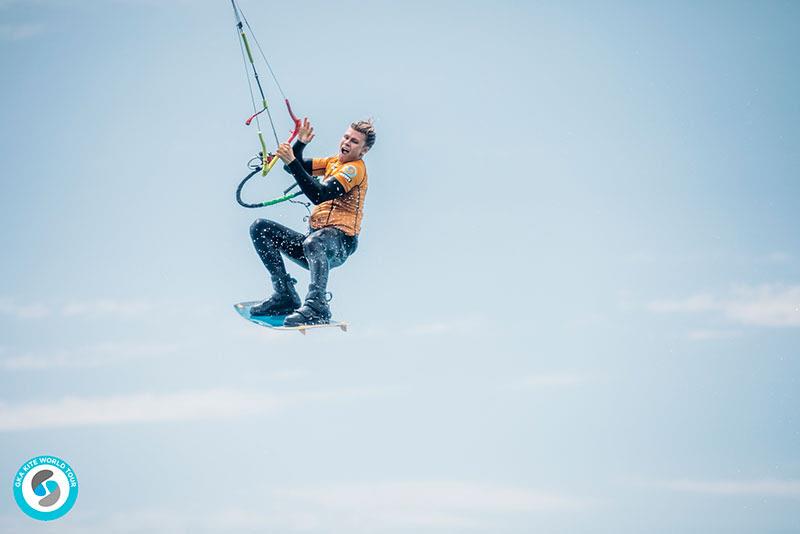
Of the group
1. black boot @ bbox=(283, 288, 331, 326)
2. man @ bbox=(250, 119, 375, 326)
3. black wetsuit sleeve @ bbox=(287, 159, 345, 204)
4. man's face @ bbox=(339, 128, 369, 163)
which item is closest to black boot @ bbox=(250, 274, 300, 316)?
man @ bbox=(250, 119, 375, 326)

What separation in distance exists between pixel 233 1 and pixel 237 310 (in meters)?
4.71

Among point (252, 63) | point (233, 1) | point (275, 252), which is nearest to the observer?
point (233, 1)

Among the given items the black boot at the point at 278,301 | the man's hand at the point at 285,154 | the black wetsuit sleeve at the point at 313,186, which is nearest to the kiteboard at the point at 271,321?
the black boot at the point at 278,301

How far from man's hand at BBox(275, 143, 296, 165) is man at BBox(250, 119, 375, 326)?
13 millimetres

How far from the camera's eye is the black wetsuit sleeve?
12.3m

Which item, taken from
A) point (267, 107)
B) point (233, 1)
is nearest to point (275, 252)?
point (267, 107)

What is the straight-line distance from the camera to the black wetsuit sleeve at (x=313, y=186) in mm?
12273

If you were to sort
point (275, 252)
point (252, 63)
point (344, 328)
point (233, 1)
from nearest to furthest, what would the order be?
point (233, 1) → point (252, 63) → point (344, 328) → point (275, 252)

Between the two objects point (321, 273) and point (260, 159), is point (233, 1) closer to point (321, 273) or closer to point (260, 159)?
point (260, 159)

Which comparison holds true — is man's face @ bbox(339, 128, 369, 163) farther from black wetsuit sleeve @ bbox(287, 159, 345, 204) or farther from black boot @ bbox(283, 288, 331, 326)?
black boot @ bbox(283, 288, 331, 326)

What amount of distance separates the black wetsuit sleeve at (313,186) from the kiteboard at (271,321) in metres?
1.51

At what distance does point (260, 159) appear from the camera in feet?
42.1

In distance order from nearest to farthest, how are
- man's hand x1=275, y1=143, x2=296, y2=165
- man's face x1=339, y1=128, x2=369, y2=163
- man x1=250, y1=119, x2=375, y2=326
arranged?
man's hand x1=275, y1=143, x2=296, y2=165, man x1=250, y1=119, x2=375, y2=326, man's face x1=339, y1=128, x2=369, y2=163

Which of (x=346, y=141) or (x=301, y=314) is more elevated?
(x=346, y=141)
